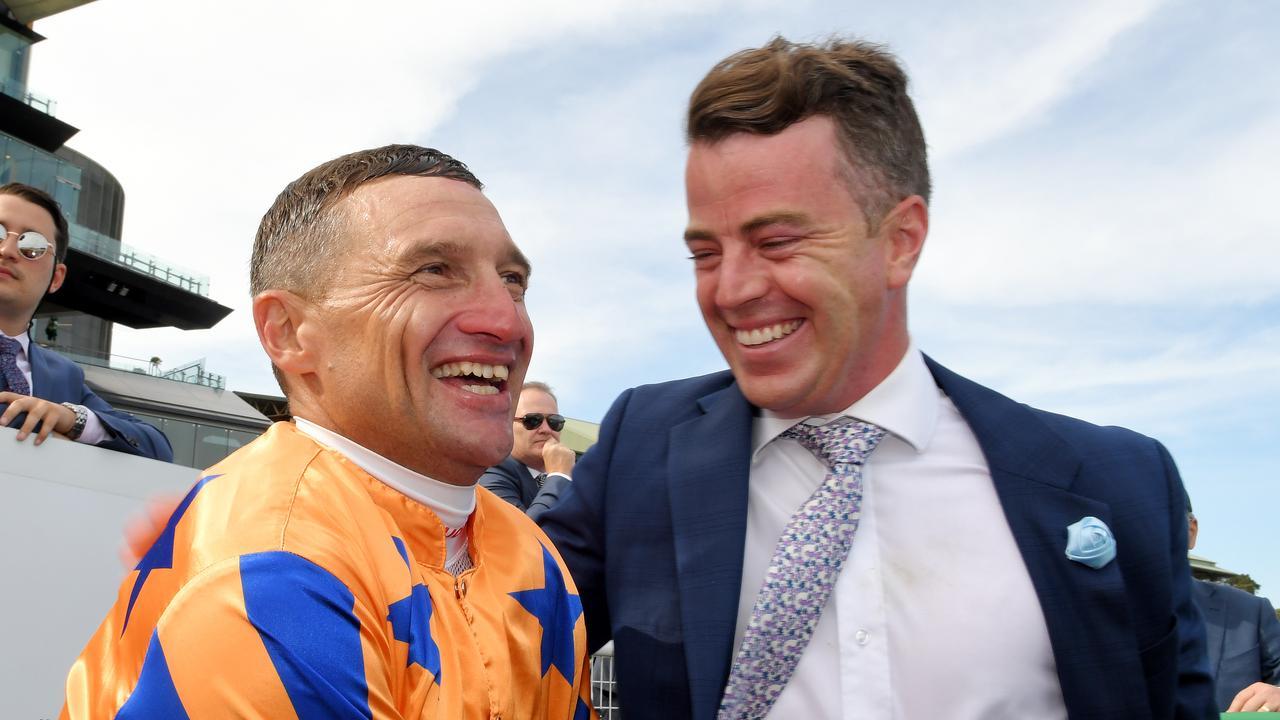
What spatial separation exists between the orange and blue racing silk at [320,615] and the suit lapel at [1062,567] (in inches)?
36.5

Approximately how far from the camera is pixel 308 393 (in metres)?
2.01

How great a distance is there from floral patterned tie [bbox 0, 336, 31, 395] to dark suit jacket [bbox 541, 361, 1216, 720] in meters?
2.43

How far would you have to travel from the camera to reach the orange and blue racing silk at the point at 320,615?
4.72 feet

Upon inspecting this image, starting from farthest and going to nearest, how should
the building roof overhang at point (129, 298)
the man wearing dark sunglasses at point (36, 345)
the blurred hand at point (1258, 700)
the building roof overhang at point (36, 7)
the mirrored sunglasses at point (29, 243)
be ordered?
the building roof overhang at point (129, 298) → the building roof overhang at point (36, 7) → the mirrored sunglasses at point (29, 243) → the man wearing dark sunglasses at point (36, 345) → the blurred hand at point (1258, 700)

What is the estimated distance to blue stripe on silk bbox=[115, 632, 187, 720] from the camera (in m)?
1.41

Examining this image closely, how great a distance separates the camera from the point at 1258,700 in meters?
3.44

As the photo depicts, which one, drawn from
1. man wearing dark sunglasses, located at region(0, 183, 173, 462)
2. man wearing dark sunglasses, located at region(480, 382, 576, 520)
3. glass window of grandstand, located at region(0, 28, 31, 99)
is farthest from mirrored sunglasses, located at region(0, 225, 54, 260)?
glass window of grandstand, located at region(0, 28, 31, 99)

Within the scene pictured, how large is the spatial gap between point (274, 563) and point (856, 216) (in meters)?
1.33

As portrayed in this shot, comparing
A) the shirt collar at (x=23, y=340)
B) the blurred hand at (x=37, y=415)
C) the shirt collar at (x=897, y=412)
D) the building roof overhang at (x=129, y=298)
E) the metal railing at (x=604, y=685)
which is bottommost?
the metal railing at (x=604, y=685)

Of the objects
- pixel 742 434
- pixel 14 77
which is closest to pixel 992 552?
pixel 742 434

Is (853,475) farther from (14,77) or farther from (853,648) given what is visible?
(14,77)

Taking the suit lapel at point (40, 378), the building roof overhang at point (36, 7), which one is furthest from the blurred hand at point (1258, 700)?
the building roof overhang at point (36, 7)

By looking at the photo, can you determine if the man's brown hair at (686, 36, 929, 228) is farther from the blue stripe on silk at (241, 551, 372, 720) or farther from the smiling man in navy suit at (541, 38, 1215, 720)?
the blue stripe on silk at (241, 551, 372, 720)

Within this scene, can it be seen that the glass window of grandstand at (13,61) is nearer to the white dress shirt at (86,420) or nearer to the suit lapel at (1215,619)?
the white dress shirt at (86,420)
